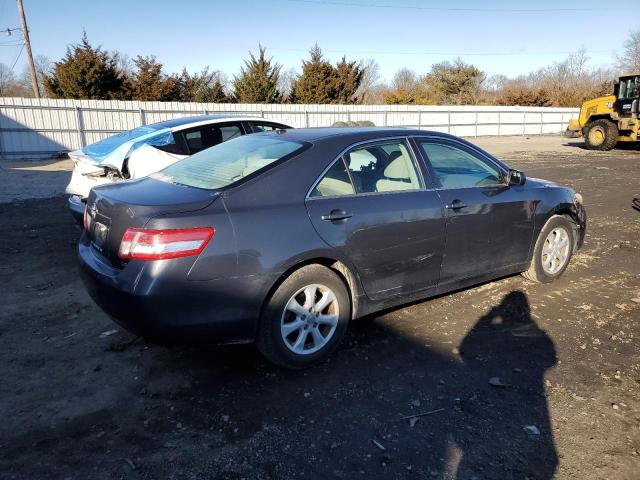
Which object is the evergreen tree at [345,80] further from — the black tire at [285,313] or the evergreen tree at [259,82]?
the black tire at [285,313]

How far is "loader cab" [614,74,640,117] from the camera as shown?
19.2 m

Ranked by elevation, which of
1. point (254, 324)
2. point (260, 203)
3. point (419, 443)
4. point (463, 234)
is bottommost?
point (419, 443)

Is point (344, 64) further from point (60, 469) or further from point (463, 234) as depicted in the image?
point (60, 469)

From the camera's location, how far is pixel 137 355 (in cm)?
359

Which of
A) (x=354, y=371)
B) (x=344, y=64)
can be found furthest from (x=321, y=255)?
(x=344, y=64)

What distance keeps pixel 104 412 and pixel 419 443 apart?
72.4 inches

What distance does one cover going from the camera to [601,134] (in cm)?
2088

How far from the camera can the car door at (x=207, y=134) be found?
6980 mm

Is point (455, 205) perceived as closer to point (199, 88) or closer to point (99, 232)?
point (99, 232)

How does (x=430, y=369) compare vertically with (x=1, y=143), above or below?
below

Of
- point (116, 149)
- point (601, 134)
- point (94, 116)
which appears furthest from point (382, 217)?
point (601, 134)

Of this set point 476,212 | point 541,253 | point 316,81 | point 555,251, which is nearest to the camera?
point 476,212

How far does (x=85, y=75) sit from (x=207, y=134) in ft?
70.3

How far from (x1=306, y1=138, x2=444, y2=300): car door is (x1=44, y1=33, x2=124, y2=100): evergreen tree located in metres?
25.2
